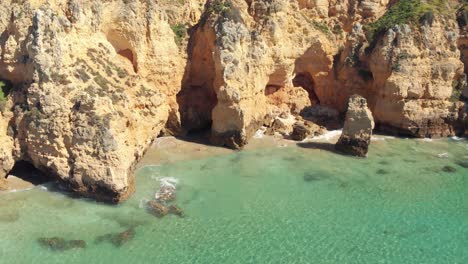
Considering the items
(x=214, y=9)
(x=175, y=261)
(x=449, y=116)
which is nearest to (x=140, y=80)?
(x=214, y=9)

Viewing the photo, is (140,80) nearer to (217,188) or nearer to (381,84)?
(217,188)

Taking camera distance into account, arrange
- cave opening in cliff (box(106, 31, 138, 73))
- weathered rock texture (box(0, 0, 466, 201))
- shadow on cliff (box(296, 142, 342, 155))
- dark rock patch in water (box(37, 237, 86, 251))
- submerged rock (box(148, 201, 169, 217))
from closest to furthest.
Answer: dark rock patch in water (box(37, 237, 86, 251)) → submerged rock (box(148, 201, 169, 217)) → weathered rock texture (box(0, 0, 466, 201)) → cave opening in cliff (box(106, 31, 138, 73)) → shadow on cliff (box(296, 142, 342, 155))

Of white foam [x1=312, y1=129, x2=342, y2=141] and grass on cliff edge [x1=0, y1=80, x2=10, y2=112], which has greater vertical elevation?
grass on cliff edge [x1=0, y1=80, x2=10, y2=112]

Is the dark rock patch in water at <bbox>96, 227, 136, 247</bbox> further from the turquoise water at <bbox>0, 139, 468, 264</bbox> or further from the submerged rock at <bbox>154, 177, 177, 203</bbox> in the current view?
the submerged rock at <bbox>154, 177, 177, 203</bbox>

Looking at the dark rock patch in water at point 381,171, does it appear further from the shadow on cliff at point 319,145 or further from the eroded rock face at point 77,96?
Answer: the eroded rock face at point 77,96

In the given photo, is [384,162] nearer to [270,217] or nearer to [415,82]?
[415,82]

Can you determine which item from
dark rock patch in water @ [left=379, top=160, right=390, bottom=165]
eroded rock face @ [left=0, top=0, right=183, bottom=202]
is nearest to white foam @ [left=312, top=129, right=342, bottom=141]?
dark rock patch in water @ [left=379, top=160, right=390, bottom=165]
